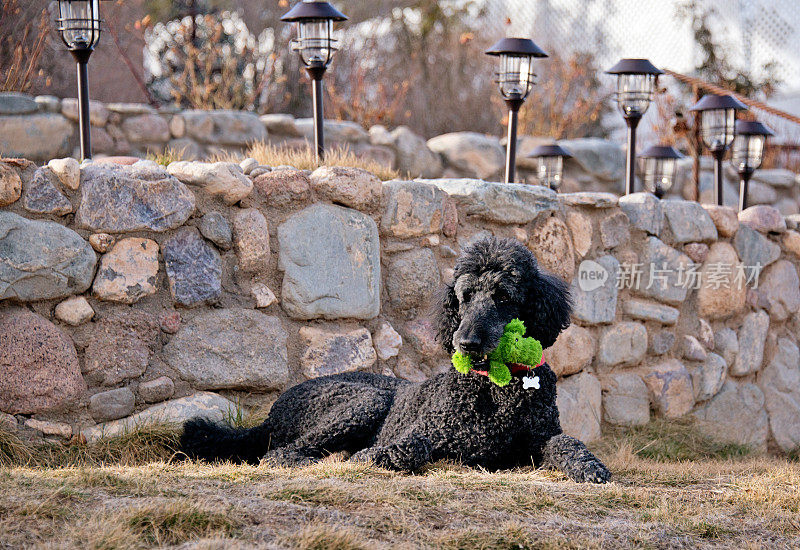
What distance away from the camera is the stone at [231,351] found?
14.0 feet

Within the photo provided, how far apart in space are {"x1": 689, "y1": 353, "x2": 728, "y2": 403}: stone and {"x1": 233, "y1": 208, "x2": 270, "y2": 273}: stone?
Result: 3.40m

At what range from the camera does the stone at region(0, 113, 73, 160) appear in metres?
6.93

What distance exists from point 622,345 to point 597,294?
1.39ft

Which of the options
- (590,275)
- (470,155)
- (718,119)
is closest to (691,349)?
(590,275)

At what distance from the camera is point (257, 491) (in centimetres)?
284

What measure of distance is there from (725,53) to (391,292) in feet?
30.4

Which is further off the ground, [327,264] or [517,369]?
[327,264]

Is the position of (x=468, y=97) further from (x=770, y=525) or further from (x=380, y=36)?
(x=770, y=525)

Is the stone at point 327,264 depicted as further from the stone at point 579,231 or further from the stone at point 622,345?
the stone at point 622,345

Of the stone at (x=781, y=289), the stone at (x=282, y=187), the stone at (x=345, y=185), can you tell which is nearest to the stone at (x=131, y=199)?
the stone at (x=282, y=187)

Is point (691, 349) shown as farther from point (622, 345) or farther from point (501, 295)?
point (501, 295)

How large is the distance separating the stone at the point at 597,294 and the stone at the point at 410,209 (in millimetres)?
1166

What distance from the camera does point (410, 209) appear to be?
4.92 metres

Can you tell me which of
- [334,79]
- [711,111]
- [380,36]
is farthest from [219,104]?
[711,111]
